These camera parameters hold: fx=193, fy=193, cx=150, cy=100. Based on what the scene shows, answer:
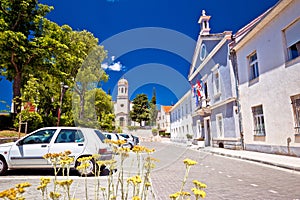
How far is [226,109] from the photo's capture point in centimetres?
1641

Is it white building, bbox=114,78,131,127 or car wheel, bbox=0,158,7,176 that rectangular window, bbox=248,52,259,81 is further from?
white building, bbox=114,78,131,127

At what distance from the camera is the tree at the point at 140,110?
64.1m

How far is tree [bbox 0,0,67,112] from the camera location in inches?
610

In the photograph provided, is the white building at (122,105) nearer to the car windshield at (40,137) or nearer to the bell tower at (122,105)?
the bell tower at (122,105)

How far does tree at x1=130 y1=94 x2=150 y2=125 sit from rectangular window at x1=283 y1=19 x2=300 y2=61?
55017 mm

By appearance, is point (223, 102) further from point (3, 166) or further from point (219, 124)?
point (3, 166)

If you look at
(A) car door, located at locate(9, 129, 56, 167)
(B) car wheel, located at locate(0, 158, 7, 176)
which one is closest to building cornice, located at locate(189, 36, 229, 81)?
(A) car door, located at locate(9, 129, 56, 167)

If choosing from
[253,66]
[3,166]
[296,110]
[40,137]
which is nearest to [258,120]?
[296,110]

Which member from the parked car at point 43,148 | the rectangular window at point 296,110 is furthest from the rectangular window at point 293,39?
the parked car at point 43,148

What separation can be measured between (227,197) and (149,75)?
18.9 meters

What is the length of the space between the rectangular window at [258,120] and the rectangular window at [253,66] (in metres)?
2.20

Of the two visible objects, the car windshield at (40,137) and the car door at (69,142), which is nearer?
the car door at (69,142)

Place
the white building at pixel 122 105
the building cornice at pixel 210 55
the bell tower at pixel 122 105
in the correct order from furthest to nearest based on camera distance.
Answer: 1. the bell tower at pixel 122 105
2. the white building at pixel 122 105
3. the building cornice at pixel 210 55

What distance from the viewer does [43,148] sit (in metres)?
6.86
